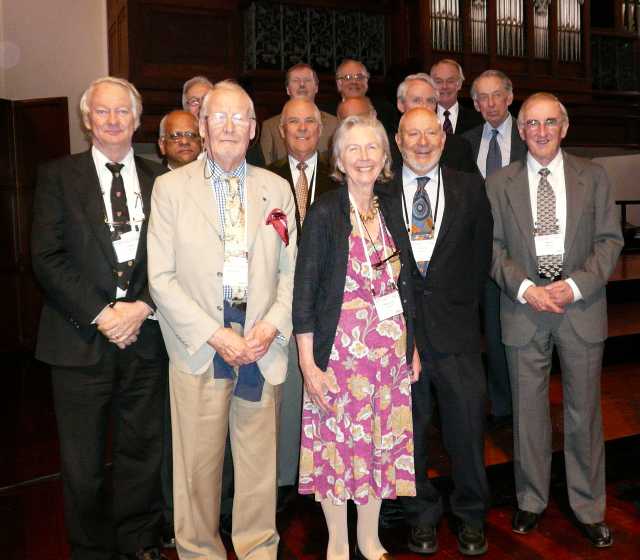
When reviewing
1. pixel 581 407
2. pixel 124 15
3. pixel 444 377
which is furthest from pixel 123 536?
pixel 124 15

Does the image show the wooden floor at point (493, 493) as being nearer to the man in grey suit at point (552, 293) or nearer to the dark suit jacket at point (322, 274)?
the man in grey suit at point (552, 293)

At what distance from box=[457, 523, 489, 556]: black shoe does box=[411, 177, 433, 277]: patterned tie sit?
3.44 feet

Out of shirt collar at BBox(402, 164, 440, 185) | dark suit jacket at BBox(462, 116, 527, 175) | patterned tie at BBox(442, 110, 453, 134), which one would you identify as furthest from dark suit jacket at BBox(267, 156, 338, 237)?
patterned tie at BBox(442, 110, 453, 134)

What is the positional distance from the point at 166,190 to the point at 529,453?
1.83 m

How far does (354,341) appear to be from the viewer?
8.20 ft

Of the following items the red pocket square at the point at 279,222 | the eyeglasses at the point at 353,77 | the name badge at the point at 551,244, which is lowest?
the name badge at the point at 551,244

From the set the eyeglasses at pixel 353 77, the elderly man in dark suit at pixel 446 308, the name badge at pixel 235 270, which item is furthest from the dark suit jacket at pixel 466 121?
the name badge at pixel 235 270

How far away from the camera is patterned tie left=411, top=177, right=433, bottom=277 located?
2725mm

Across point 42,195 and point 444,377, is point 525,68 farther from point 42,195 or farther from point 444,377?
point 42,195

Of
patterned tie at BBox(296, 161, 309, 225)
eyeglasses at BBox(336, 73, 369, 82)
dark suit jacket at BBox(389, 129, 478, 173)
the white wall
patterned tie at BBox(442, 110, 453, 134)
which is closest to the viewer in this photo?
patterned tie at BBox(296, 161, 309, 225)

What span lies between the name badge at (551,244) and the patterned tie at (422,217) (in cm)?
51

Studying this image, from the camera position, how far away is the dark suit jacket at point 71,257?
8.07ft

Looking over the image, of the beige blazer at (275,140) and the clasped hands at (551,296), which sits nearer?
the clasped hands at (551,296)

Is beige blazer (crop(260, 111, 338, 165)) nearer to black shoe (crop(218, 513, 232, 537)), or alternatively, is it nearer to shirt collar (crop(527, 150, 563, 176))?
shirt collar (crop(527, 150, 563, 176))
